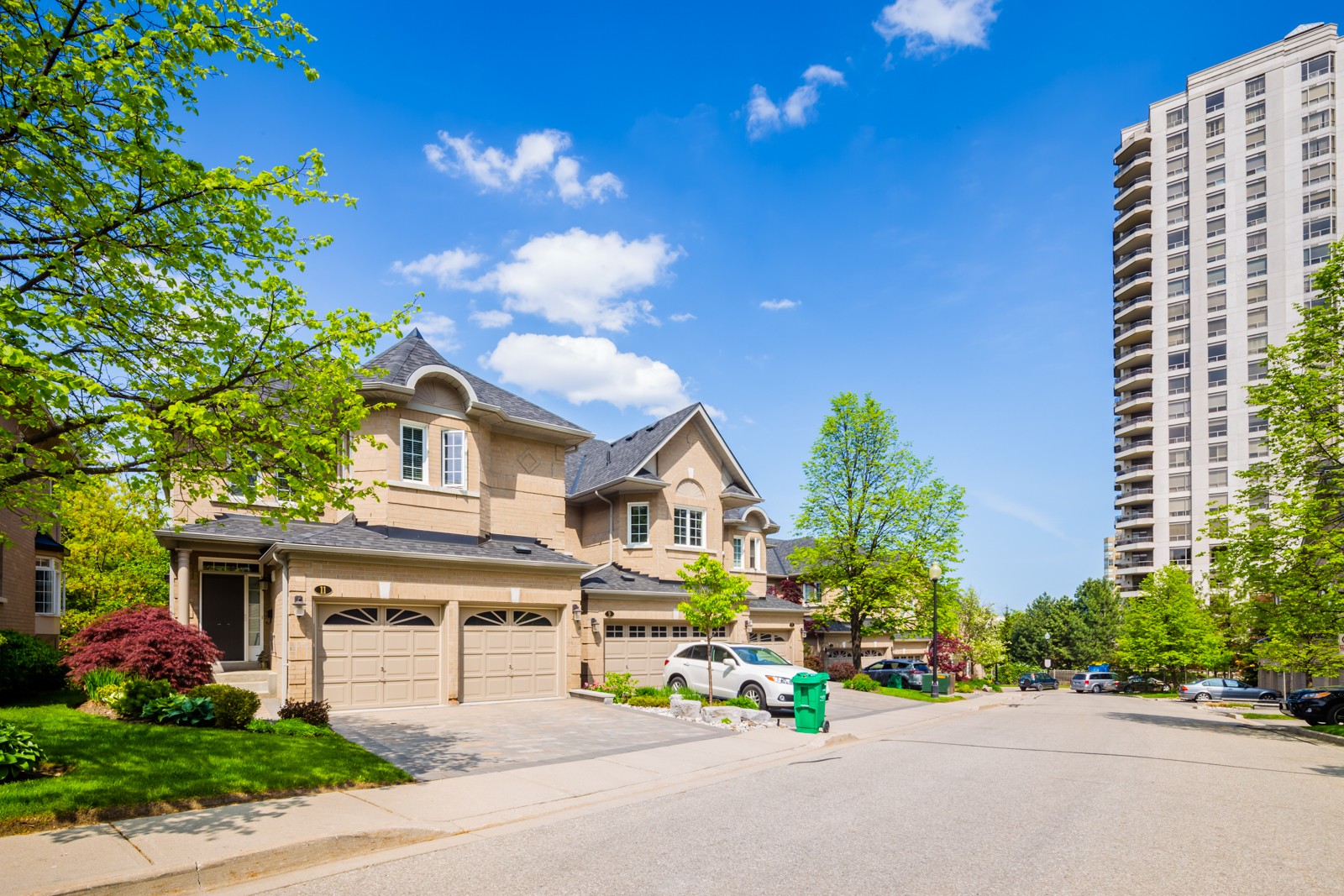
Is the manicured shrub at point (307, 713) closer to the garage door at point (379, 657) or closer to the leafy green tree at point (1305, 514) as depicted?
the garage door at point (379, 657)

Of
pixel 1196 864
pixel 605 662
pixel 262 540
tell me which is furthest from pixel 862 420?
pixel 1196 864

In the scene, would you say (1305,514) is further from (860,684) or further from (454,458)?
(454,458)

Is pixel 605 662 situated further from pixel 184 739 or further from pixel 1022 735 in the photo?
pixel 184 739

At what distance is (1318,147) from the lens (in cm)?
6184

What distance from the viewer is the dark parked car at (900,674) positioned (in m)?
A: 33.5

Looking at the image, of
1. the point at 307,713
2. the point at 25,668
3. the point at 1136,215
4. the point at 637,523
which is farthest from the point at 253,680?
the point at 1136,215

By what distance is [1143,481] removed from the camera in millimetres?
70812

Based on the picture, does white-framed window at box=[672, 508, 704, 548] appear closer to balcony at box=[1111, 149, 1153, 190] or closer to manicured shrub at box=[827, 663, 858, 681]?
manicured shrub at box=[827, 663, 858, 681]

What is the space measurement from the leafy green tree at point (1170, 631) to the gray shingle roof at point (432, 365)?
38.8m

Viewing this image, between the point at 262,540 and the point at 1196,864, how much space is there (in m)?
17.5

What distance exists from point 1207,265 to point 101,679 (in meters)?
79.3

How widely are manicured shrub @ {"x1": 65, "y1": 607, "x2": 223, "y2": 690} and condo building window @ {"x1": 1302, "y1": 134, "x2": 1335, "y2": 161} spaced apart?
80568mm

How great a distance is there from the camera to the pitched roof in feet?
128

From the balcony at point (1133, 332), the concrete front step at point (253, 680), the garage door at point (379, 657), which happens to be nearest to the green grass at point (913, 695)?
the garage door at point (379, 657)
